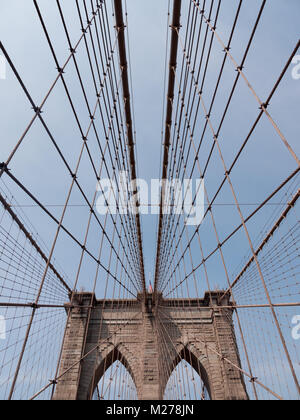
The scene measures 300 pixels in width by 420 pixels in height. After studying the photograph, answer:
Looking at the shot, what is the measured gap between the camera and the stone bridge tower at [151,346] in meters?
11.8

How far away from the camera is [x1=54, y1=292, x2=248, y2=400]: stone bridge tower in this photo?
11820mm

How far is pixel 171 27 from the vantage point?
5.01 m

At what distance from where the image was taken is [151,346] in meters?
13.2

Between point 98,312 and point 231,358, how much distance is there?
7.66 meters

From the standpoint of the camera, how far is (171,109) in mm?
6574

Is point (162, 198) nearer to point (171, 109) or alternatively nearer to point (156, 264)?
point (171, 109)

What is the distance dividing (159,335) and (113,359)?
3.73m
